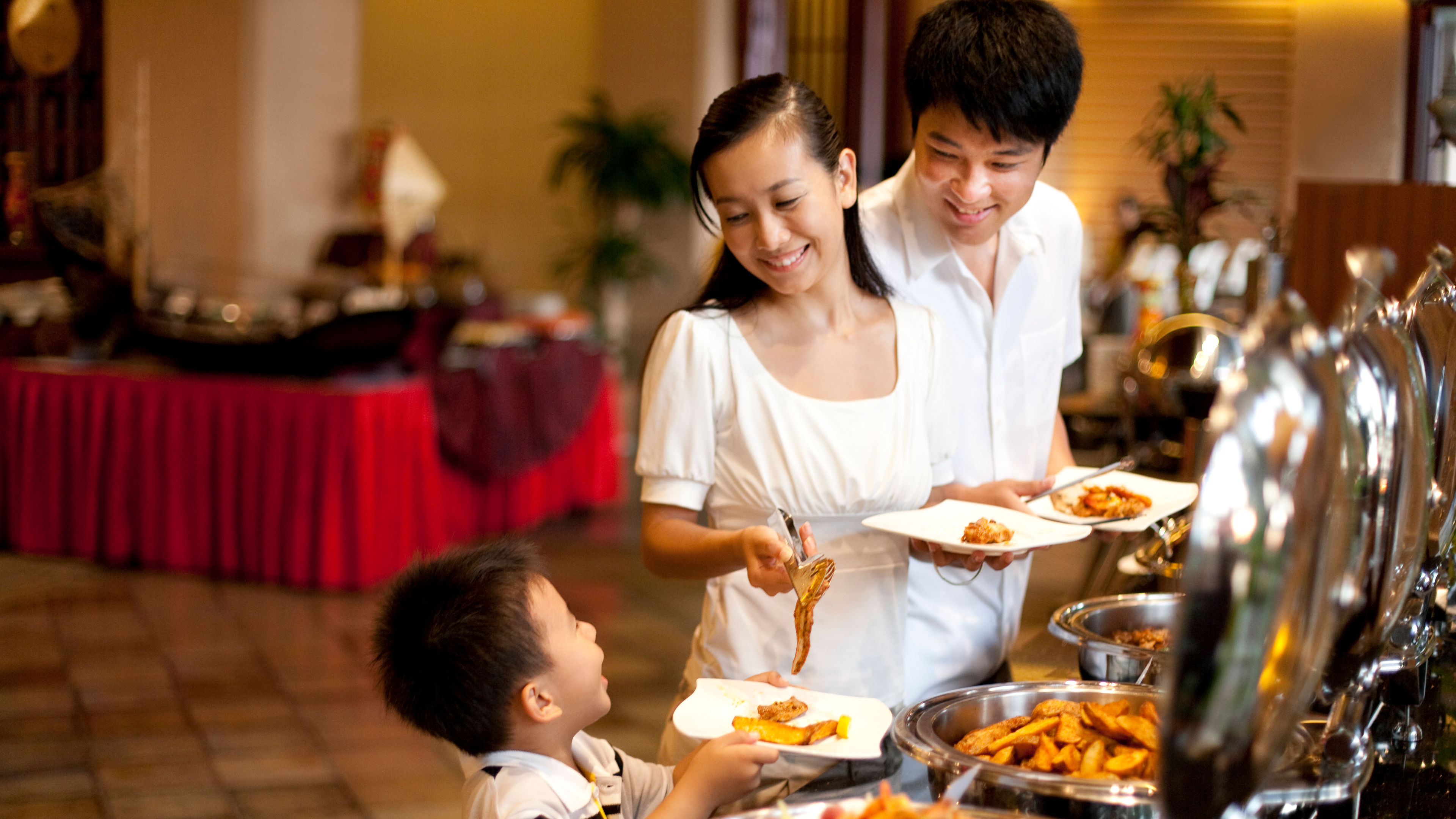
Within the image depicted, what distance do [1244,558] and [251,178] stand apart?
21.8 feet

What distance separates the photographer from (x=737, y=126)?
1.31 m

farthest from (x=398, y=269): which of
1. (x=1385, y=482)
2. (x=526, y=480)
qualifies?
(x=1385, y=482)

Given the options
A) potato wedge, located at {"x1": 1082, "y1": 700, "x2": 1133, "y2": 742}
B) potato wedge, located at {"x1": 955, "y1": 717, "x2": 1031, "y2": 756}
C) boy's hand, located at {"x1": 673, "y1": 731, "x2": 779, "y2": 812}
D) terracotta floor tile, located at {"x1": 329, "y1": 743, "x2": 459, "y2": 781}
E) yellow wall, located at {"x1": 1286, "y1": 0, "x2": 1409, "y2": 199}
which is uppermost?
yellow wall, located at {"x1": 1286, "y1": 0, "x2": 1409, "y2": 199}

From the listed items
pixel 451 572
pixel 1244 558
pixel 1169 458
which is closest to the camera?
pixel 1244 558

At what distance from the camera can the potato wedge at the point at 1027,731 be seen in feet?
3.39

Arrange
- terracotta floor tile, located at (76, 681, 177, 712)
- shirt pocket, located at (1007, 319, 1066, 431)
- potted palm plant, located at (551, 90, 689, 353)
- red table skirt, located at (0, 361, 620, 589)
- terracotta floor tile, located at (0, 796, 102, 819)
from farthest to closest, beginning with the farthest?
potted palm plant, located at (551, 90, 689, 353) → red table skirt, located at (0, 361, 620, 589) → terracotta floor tile, located at (76, 681, 177, 712) → terracotta floor tile, located at (0, 796, 102, 819) → shirt pocket, located at (1007, 319, 1066, 431)

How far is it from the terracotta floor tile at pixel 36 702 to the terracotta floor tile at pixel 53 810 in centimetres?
61

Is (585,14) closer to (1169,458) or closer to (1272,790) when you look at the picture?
(1169,458)

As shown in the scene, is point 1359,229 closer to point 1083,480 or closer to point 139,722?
point 1083,480

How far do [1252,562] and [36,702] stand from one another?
3.80 m

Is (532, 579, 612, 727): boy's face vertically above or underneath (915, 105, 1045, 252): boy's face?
underneath

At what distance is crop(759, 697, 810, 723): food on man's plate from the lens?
1064 mm

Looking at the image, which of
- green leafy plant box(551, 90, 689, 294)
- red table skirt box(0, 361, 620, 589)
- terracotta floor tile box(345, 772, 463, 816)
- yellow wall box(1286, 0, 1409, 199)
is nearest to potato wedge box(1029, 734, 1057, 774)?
yellow wall box(1286, 0, 1409, 199)

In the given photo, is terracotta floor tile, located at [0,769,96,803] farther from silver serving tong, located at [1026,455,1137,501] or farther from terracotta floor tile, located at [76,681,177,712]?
silver serving tong, located at [1026,455,1137,501]
